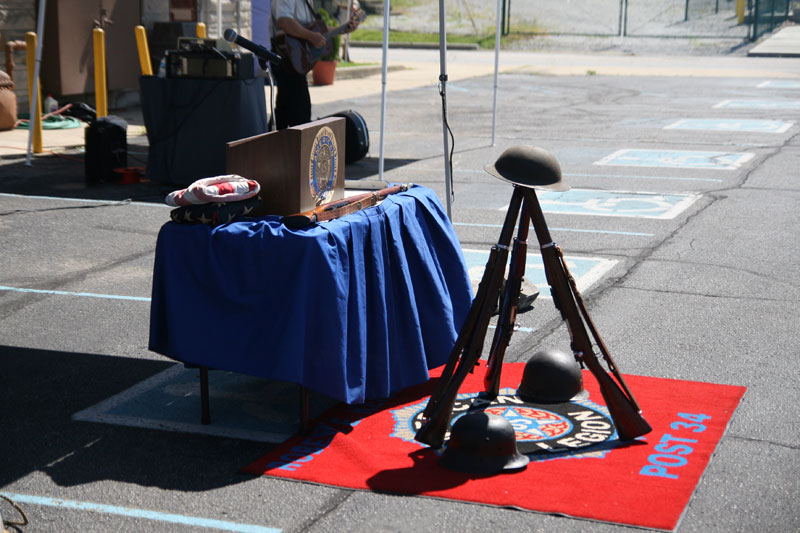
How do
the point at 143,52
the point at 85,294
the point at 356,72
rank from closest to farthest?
the point at 85,294, the point at 143,52, the point at 356,72

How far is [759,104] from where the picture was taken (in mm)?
20203

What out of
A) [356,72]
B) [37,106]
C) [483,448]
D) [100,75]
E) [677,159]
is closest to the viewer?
[483,448]

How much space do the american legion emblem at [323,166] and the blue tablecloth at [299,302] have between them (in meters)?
0.28

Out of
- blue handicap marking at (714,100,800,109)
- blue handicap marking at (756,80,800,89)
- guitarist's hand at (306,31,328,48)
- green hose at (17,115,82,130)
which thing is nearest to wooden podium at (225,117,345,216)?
guitarist's hand at (306,31,328,48)

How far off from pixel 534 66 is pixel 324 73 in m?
8.32

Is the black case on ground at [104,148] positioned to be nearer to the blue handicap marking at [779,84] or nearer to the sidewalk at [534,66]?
the sidewalk at [534,66]

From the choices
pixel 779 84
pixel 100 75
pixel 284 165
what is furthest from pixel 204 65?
pixel 779 84

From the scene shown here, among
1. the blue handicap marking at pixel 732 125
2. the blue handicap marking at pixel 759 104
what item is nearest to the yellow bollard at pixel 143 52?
the blue handicap marking at pixel 732 125

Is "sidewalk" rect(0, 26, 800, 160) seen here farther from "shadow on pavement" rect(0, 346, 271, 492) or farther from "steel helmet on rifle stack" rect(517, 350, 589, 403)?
"steel helmet on rifle stack" rect(517, 350, 589, 403)

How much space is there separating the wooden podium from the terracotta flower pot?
1863 cm

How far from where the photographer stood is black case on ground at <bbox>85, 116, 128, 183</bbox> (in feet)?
37.8

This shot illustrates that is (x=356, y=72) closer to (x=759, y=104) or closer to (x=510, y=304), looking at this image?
(x=759, y=104)

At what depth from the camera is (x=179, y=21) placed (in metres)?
19.2

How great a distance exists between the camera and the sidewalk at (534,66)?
24.0 m
